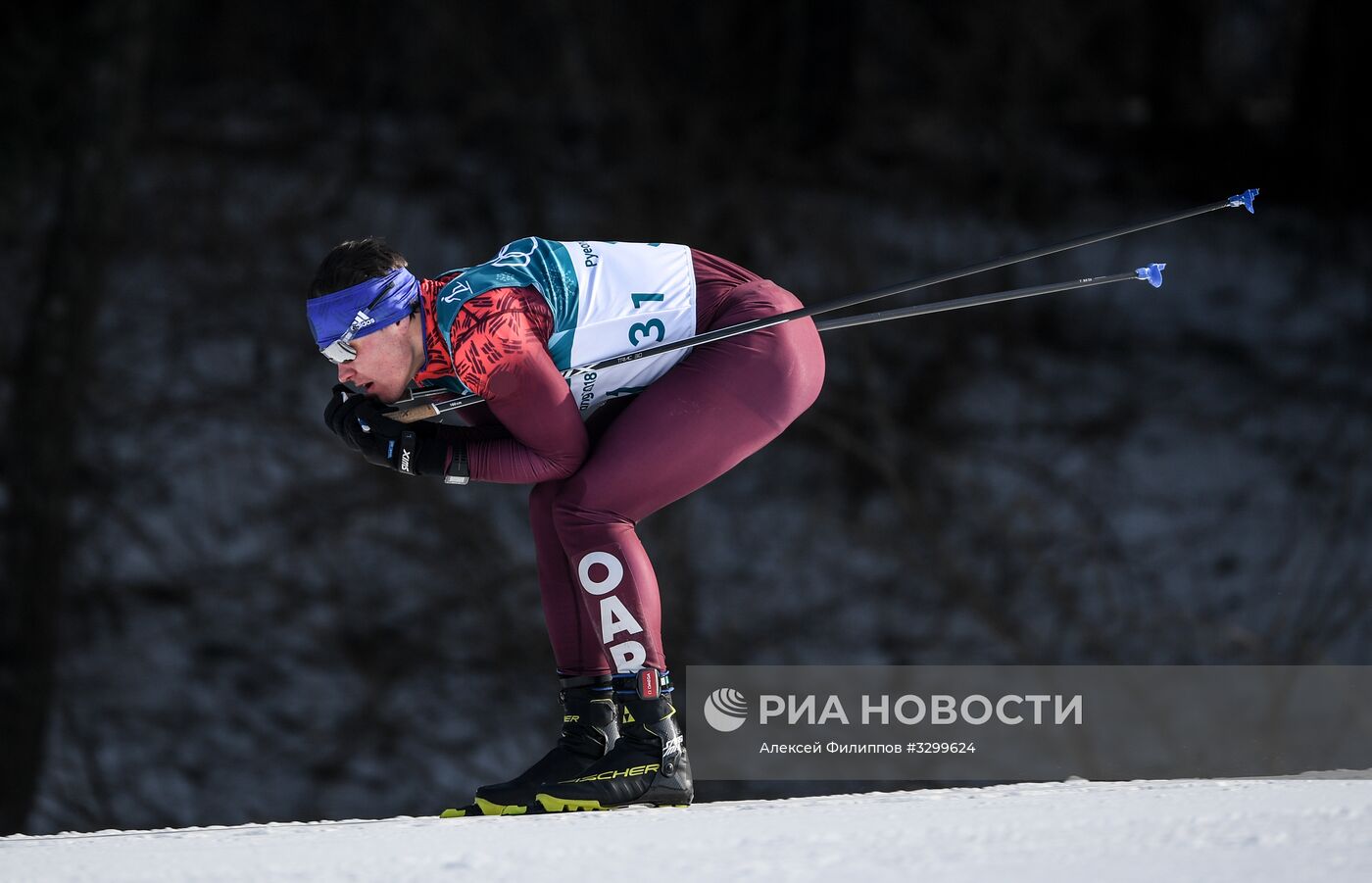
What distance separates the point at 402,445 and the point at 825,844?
2.92 feet

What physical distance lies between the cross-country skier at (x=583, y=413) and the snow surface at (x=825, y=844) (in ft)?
0.59

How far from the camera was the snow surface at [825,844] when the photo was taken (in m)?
1.77

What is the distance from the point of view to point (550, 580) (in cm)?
247

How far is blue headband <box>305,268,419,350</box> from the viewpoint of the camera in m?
2.31

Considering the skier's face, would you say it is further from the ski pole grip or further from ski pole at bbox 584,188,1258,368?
ski pole at bbox 584,188,1258,368

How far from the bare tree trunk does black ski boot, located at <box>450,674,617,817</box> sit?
13.9 ft

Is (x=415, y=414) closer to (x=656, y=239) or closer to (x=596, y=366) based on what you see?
(x=596, y=366)

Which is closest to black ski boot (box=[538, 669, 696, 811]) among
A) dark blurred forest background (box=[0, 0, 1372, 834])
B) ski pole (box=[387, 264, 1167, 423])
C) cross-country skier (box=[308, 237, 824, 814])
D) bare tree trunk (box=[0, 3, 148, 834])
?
cross-country skier (box=[308, 237, 824, 814])

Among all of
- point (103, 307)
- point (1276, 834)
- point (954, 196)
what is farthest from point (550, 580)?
point (954, 196)

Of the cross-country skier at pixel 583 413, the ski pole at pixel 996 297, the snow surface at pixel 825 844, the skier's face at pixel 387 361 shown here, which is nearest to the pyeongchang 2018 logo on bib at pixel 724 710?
the cross-country skier at pixel 583 413

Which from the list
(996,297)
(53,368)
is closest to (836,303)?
(996,297)

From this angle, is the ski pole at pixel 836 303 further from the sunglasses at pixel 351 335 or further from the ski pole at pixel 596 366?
the sunglasses at pixel 351 335

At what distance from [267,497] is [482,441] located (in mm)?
4373

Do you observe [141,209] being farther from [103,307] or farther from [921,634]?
[921,634]
